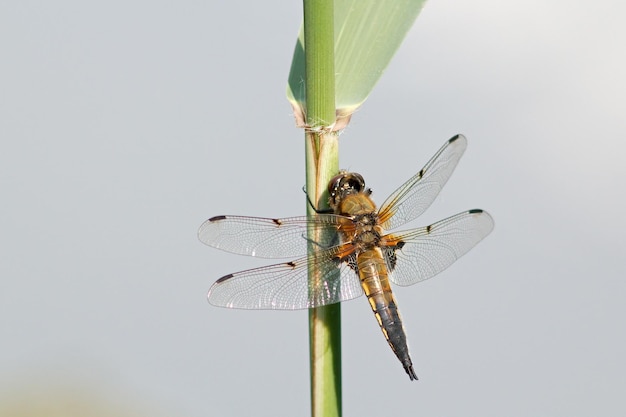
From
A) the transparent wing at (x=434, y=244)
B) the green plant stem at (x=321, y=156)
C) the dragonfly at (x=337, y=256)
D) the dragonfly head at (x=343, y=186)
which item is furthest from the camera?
the transparent wing at (x=434, y=244)

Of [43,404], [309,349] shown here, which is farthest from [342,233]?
[43,404]

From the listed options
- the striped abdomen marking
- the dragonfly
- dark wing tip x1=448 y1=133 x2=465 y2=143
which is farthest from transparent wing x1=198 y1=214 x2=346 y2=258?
dark wing tip x1=448 y1=133 x2=465 y2=143

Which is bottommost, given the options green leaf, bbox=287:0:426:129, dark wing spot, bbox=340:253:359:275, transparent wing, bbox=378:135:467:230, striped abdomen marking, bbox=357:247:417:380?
striped abdomen marking, bbox=357:247:417:380

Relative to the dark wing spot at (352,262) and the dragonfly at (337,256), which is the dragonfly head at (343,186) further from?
the dark wing spot at (352,262)

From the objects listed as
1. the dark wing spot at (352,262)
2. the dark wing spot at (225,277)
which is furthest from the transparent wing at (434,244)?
the dark wing spot at (225,277)

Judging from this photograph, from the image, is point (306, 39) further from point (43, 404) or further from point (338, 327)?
point (43, 404)

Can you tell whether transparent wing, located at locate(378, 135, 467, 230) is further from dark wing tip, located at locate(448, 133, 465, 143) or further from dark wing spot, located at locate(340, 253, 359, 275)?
dark wing spot, located at locate(340, 253, 359, 275)
